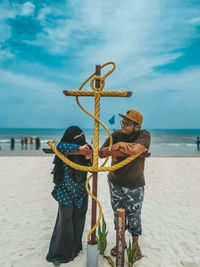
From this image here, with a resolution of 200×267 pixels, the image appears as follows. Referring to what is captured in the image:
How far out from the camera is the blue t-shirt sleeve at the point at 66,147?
252 cm

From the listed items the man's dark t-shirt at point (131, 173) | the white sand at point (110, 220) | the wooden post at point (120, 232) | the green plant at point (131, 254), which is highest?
the man's dark t-shirt at point (131, 173)

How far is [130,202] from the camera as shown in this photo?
2.86m

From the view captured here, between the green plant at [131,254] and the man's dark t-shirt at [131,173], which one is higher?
the man's dark t-shirt at [131,173]

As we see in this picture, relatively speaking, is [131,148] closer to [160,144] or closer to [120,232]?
[120,232]

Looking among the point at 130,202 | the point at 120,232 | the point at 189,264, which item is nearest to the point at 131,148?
the point at 130,202

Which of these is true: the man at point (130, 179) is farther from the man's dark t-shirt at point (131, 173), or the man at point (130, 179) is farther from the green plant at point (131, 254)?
the green plant at point (131, 254)

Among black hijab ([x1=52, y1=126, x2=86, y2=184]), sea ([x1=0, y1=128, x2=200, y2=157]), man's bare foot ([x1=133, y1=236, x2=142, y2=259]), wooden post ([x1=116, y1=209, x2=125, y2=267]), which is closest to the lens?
wooden post ([x1=116, y1=209, x2=125, y2=267])

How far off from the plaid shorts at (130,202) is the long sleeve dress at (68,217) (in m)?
0.41

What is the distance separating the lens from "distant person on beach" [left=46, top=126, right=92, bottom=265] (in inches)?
107

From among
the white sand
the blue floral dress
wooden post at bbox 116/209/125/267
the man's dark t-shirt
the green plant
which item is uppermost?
the man's dark t-shirt

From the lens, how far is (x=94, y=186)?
8.29 feet

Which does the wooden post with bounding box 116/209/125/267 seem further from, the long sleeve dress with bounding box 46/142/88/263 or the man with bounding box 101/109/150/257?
the long sleeve dress with bounding box 46/142/88/263

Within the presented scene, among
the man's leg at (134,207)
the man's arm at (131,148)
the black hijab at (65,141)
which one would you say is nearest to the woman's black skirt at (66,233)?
the black hijab at (65,141)

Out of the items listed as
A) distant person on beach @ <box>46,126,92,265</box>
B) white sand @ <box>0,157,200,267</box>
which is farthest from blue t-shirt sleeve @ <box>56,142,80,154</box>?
white sand @ <box>0,157,200,267</box>
